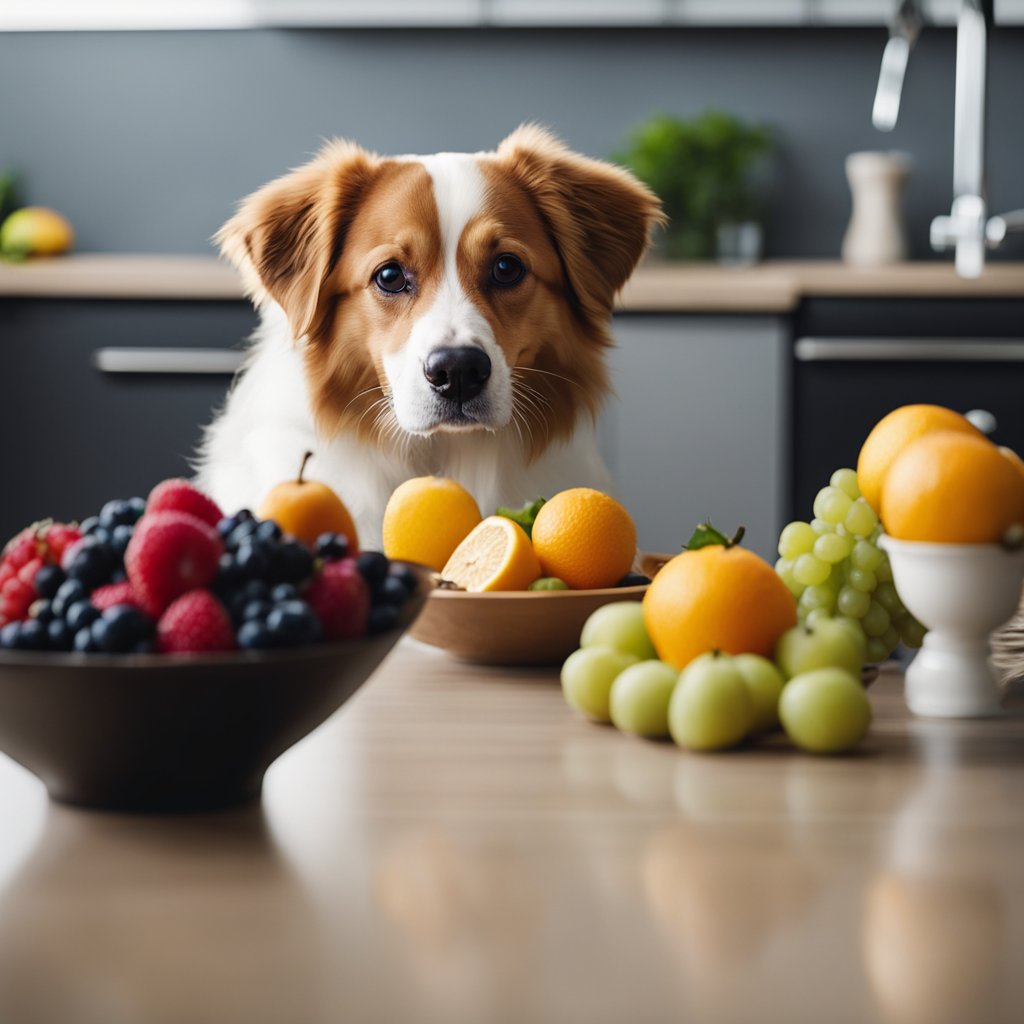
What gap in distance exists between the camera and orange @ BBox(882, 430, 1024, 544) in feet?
3.06

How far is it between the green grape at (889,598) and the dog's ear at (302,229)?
1127 millimetres

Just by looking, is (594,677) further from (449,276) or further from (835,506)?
(449,276)

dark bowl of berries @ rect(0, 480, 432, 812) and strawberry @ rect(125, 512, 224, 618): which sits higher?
strawberry @ rect(125, 512, 224, 618)

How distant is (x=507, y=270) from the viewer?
1997mm

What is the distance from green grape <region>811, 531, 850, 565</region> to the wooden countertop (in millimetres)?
2171

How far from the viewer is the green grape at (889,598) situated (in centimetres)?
112

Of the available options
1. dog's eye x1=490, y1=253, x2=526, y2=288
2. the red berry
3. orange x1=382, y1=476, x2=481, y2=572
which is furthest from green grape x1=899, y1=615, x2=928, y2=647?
dog's eye x1=490, y1=253, x2=526, y2=288

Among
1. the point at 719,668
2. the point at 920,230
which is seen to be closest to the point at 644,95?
the point at 920,230

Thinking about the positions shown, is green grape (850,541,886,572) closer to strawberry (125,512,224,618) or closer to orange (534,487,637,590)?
orange (534,487,637,590)

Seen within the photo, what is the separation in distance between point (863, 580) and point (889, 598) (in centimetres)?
3

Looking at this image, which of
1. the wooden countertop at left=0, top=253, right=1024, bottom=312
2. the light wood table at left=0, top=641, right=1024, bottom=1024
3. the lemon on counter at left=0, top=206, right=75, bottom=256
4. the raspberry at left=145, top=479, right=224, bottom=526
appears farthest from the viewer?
the lemon on counter at left=0, top=206, right=75, bottom=256

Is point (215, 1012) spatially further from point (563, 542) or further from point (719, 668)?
point (563, 542)

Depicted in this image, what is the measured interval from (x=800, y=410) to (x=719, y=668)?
8.09 feet

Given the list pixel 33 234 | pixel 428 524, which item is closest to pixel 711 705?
pixel 428 524
